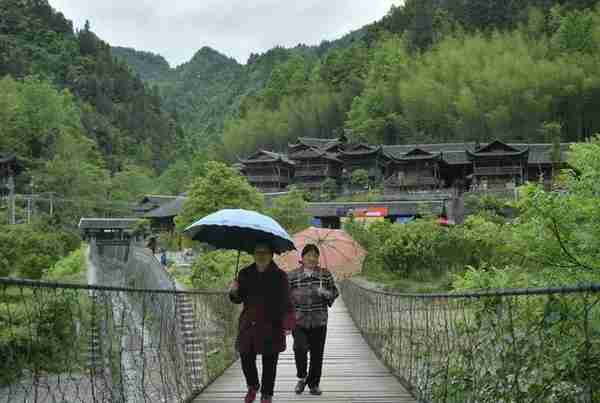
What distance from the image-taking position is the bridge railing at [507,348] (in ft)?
9.23

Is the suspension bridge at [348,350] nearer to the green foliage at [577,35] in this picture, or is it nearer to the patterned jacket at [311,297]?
the patterned jacket at [311,297]

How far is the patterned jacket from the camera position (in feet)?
16.5

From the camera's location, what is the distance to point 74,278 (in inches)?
704

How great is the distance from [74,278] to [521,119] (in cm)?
3464

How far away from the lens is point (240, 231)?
183 inches

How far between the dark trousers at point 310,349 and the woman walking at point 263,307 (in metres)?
0.86

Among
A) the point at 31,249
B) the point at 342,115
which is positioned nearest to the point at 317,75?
the point at 342,115

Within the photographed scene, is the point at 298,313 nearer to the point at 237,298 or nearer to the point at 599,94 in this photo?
the point at 237,298

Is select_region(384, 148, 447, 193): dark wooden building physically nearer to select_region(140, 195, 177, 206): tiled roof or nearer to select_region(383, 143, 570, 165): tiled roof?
select_region(383, 143, 570, 165): tiled roof

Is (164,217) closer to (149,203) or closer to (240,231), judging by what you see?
(149,203)

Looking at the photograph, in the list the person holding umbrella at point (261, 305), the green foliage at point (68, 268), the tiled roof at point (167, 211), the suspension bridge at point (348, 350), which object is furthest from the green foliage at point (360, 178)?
the person holding umbrella at point (261, 305)

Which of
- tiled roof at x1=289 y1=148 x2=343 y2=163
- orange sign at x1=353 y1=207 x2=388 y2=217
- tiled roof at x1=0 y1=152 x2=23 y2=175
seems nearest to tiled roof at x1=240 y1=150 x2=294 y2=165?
tiled roof at x1=289 y1=148 x2=343 y2=163

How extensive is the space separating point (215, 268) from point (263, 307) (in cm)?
1289

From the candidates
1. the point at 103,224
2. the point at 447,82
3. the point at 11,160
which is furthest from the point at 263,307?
the point at 447,82
